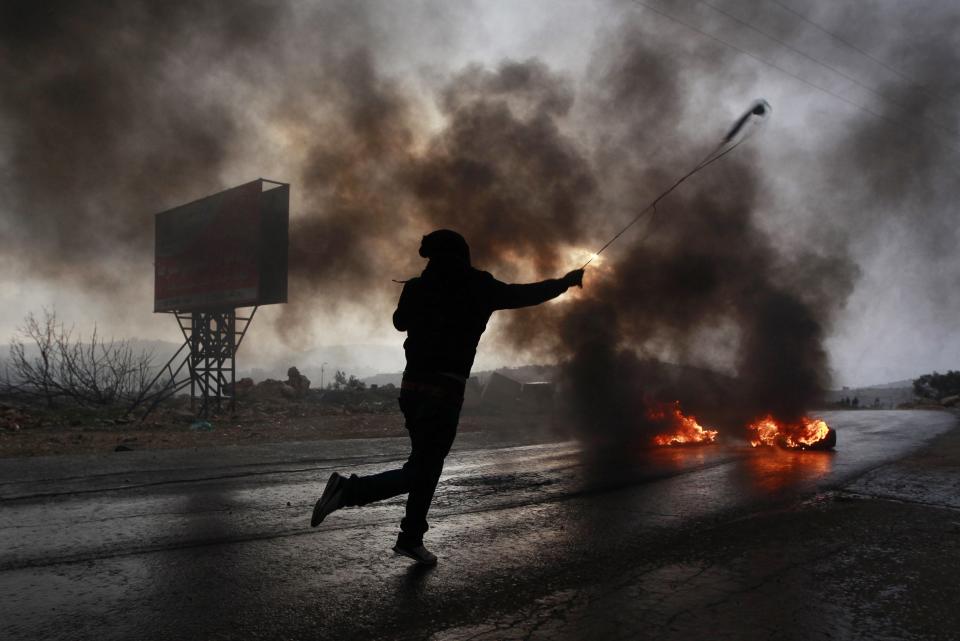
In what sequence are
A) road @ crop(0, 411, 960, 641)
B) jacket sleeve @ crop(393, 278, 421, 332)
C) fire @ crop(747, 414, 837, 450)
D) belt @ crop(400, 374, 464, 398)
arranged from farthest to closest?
fire @ crop(747, 414, 837, 450)
jacket sleeve @ crop(393, 278, 421, 332)
belt @ crop(400, 374, 464, 398)
road @ crop(0, 411, 960, 641)

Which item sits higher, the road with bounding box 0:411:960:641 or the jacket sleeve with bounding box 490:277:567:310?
the jacket sleeve with bounding box 490:277:567:310

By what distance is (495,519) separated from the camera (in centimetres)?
430

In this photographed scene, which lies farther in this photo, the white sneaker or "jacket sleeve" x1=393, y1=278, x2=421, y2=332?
"jacket sleeve" x1=393, y1=278, x2=421, y2=332

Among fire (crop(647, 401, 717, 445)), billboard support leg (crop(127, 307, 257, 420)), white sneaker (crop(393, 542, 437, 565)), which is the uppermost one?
billboard support leg (crop(127, 307, 257, 420))

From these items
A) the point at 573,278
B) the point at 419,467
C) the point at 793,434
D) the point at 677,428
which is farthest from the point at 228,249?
the point at 419,467

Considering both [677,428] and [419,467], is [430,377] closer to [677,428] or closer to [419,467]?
[419,467]

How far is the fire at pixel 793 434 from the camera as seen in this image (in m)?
8.54

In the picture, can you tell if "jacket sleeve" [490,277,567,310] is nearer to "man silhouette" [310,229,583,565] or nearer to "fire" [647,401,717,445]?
"man silhouette" [310,229,583,565]

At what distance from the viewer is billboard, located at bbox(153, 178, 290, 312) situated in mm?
18641

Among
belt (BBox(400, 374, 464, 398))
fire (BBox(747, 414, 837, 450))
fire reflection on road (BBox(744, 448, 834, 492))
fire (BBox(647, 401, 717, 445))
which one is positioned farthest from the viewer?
fire (BBox(647, 401, 717, 445))

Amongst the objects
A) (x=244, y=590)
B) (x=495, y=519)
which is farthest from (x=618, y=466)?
(x=244, y=590)

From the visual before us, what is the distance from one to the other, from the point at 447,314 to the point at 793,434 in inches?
281

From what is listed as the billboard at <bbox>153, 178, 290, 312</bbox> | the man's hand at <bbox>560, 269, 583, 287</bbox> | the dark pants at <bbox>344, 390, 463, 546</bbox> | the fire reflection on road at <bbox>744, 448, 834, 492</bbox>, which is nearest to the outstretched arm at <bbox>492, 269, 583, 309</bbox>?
the man's hand at <bbox>560, 269, 583, 287</bbox>

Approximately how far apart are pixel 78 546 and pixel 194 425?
12371 millimetres
